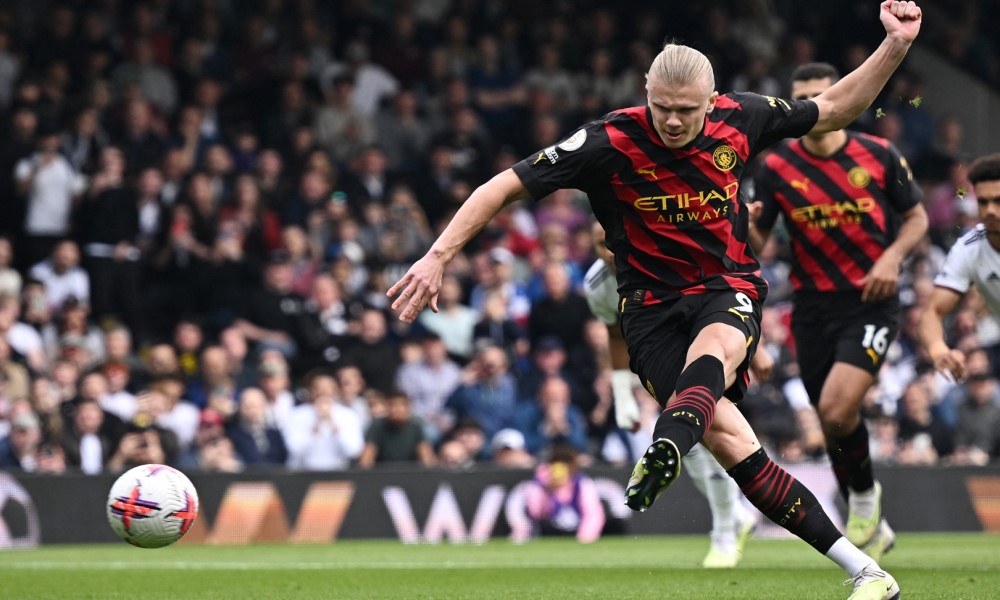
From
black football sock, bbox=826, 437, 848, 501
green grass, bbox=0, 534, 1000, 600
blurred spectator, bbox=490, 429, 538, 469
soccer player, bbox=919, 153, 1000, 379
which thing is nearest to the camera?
green grass, bbox=0, 534, 1000, 600

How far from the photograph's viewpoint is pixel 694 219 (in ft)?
21.8

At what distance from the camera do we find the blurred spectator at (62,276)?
608 inches

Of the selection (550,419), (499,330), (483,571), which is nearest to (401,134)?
(499,330)

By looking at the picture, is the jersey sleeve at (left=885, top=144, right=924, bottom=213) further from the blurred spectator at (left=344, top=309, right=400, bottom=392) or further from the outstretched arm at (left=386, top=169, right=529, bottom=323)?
the blurred spectator at (left=344, top=309, right=400, bottom=392)

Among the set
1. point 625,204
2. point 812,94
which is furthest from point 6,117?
point 625,204

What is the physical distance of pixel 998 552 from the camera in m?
10.6

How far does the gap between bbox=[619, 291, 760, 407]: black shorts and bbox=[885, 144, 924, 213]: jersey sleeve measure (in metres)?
2.86

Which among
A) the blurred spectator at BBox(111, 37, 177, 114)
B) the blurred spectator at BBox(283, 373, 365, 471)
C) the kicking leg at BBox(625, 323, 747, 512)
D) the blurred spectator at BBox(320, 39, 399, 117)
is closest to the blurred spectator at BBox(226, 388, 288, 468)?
the blurred spectator at BBox(283, 373, 365, 471)

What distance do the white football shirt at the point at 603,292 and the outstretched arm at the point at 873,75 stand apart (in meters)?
3.07

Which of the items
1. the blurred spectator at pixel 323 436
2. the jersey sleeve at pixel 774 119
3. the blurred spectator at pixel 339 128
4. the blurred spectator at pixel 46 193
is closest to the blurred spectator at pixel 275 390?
the blurred spectator at pixel 323 436

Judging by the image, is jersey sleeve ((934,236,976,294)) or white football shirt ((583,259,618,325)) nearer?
jersey sleeve ((934,236,976,294))

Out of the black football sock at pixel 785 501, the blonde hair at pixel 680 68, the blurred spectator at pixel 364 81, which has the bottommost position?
the black football sock at pixel 785 501

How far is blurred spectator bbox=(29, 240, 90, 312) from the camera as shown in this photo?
50.7ft

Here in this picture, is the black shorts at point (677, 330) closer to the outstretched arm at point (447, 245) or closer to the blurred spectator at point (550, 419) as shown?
the outstretched arm at point (447, 245)
